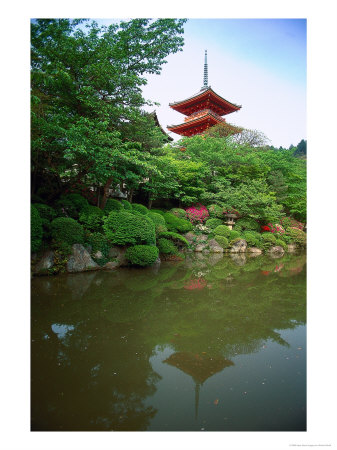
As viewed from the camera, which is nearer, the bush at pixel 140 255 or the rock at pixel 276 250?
the bush at pixel 140 255

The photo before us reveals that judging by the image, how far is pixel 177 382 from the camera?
2.02 metres

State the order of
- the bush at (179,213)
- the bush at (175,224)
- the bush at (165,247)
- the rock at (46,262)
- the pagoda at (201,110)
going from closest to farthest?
the rock at (46,262) < the bush at (165,247) < the bush at (175,224) < the bush at (179,213) < the pagoda at (201,110)

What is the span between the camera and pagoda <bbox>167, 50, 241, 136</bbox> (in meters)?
16.9

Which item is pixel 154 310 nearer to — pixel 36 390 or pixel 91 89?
pixel 36 390

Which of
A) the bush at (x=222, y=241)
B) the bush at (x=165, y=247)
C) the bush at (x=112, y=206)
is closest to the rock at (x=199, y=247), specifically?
the bush at (x=222, y=241)

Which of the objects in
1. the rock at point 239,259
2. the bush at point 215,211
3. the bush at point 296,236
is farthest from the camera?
the bush at point 296,236

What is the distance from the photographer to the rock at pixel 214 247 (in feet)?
34.1

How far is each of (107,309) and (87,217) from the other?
11.5ft

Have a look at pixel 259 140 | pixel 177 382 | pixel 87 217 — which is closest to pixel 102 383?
pixel 177 382

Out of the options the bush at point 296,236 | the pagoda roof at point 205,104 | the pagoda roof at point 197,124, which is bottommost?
the bush at point 296,236

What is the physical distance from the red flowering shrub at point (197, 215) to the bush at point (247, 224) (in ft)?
5.28

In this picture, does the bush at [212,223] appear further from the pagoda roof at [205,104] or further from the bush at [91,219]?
the pagoda roof at [205,104]

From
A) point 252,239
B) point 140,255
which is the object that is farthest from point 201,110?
point 140,255

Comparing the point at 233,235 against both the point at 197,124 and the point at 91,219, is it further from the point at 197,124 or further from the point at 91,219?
the point at 197,124
